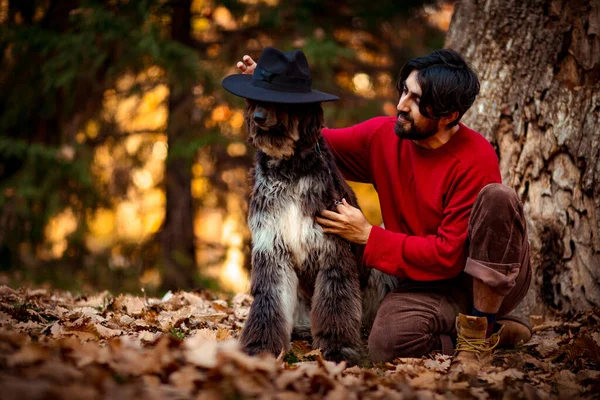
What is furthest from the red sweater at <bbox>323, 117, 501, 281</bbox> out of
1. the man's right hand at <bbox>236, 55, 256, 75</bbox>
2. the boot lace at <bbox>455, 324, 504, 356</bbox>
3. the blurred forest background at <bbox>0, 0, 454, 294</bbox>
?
the blurred forest background at <bbox>0, 0, 454, 294</bbox>

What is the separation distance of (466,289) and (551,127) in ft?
5.07

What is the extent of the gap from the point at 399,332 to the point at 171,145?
4483 millimetres

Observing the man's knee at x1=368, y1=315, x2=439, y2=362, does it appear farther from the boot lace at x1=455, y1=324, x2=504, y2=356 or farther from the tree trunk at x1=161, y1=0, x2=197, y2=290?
the tree trunk at x1=161, y1=0, x2=197, y2=290

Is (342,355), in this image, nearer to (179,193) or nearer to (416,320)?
(416,320)

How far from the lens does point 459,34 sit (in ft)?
14.9

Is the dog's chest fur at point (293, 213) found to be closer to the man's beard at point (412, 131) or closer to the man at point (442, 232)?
the man at point (442, 232)

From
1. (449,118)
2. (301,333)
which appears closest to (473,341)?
(301,333)

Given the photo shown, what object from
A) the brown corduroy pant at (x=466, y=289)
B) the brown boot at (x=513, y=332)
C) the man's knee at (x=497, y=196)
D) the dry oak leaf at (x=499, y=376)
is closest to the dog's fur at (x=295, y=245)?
the brown corduroy pant at (x=466, y=289)

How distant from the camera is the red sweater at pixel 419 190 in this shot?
3.24 metres

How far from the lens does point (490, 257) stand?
3131 millimetres

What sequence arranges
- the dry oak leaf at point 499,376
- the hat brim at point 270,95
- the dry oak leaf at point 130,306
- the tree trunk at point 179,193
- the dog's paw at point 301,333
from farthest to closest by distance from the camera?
the tree trunk at point 179,193 → the dry oak leaf at point 130,306 → the dog's paw at point 301,333 → the hat brim at point 270,95 → the dry oak leaf at point 499,376

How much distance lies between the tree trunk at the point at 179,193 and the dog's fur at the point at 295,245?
378 centimetres

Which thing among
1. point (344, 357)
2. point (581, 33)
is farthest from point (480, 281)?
point (581, 33)

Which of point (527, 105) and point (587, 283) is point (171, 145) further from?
point (587, 283)
